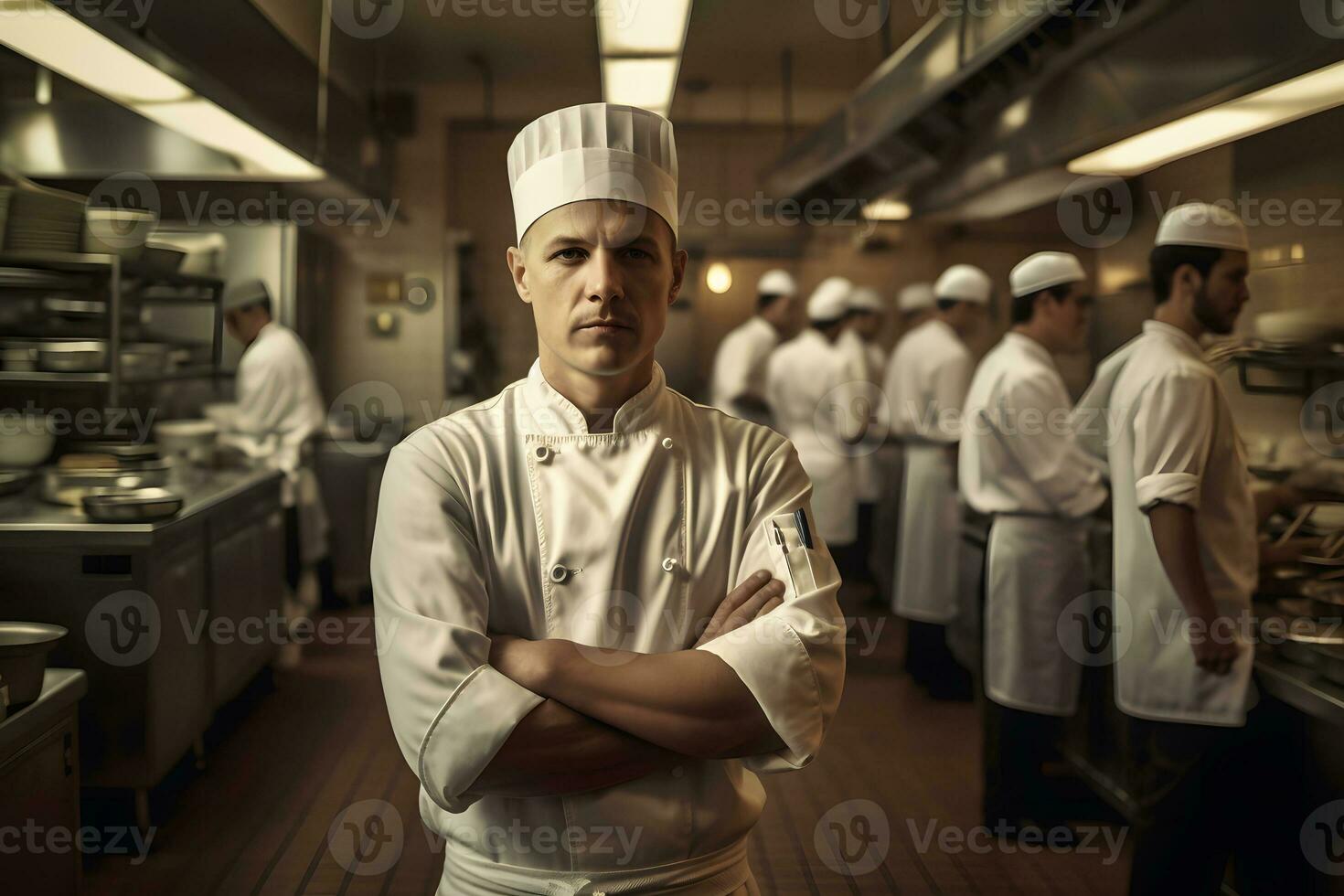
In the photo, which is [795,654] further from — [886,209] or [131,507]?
[886,209]

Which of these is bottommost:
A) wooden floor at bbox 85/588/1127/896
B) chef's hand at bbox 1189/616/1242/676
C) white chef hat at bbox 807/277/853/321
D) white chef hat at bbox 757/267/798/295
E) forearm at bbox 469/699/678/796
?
wooden floor at bbox 85/588/1127/896

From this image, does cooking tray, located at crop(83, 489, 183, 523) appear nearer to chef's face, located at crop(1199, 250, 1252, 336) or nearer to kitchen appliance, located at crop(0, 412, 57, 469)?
kitchen appliance, located at crop(0, 412, 57, 469)

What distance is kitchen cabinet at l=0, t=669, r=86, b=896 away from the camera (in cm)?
147

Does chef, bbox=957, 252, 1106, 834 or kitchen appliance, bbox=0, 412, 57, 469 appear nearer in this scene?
chef, bbox=957, 252, 1106, 834

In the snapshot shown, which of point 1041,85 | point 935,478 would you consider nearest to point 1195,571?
point 1041,85

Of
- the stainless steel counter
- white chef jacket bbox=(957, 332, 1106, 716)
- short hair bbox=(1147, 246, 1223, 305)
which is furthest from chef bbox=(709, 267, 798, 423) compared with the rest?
short hair bbox=(1147, 246, 1223, 305)

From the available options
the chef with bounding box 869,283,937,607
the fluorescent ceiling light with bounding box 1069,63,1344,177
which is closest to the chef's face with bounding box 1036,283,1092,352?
the fluorescent ceiling light with bounding box 1069,63,1344,177

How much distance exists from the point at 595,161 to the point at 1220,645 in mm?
1498

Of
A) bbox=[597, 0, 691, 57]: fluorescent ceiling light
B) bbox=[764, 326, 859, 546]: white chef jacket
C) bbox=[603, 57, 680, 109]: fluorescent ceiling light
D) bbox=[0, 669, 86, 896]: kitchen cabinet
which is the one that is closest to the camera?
bbox=[0, 669, 86, 896]: kitchen cabinet

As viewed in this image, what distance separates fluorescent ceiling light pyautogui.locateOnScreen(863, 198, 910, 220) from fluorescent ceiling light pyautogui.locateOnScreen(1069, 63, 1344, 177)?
2041 mm

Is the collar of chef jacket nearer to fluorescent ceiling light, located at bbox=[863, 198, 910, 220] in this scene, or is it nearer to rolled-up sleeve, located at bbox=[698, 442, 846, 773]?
rolled-up sleeve, located at bbox=[698, 442, 846, 773]

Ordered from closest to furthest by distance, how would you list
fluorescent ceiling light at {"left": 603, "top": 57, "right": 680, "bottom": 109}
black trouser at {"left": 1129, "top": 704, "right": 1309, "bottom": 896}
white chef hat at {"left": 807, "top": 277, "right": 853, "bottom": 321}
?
black trouser at {"left": 1129, "top": 704, "right": 1309, "bottom": 896} → fluorescent ceiling light at {"left": 603, "top": 57, "right": 680, "bottom": 109} → white chef hat at {"left": 807, "top": 277, "right": 853, "bottom": 321}

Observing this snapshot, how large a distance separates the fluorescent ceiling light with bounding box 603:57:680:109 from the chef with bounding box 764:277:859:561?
1.69 m

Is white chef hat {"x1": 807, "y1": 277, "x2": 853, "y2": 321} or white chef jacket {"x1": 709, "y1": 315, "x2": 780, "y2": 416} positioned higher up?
white chef hat {"x1": 807, "y1": 277, "x2": 853, "y2": 321}
